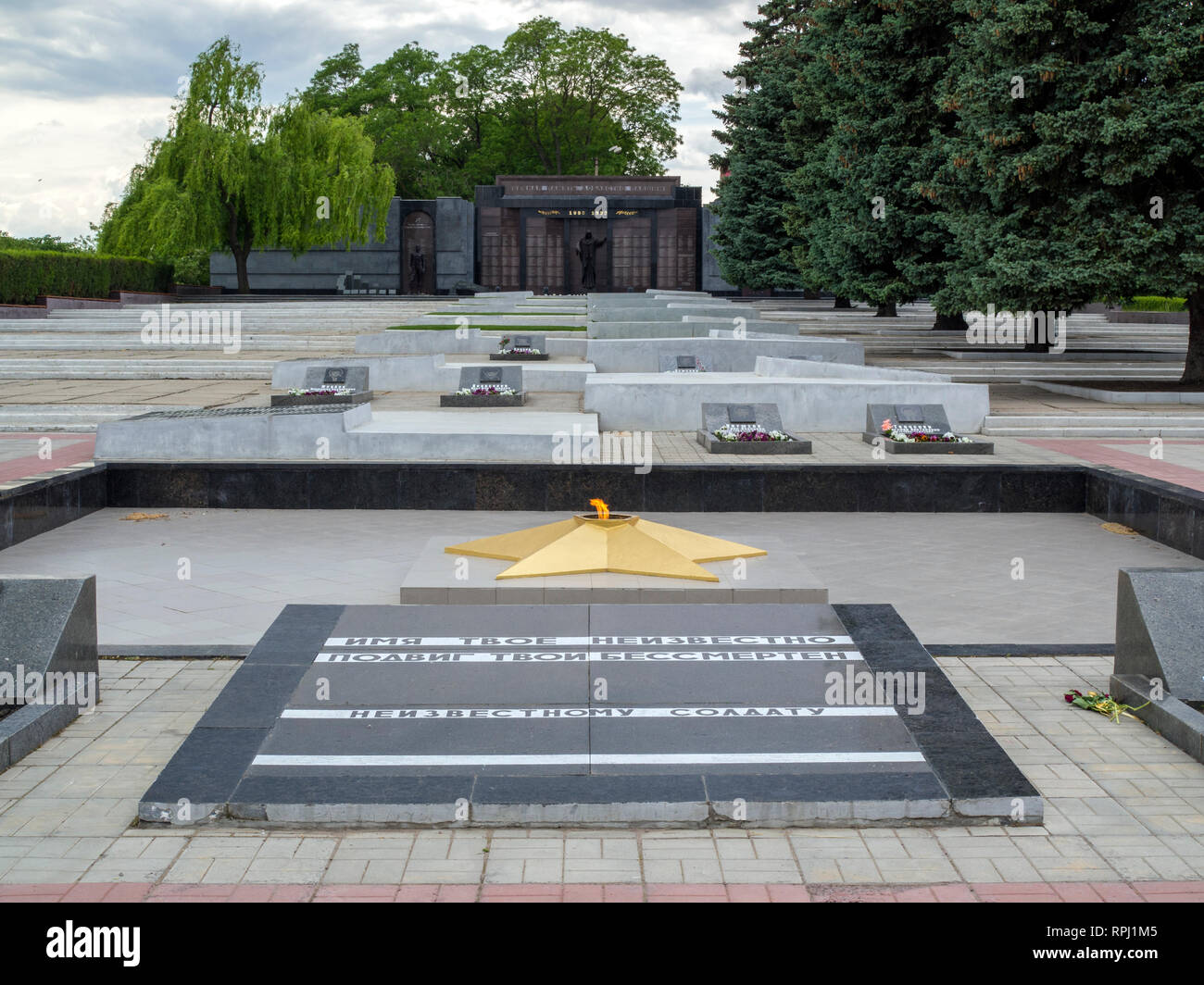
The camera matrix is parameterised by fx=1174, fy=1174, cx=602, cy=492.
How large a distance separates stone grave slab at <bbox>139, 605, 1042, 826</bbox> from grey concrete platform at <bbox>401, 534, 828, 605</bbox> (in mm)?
916

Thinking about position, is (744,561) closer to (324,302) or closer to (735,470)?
(735,470)

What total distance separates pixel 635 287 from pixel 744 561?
50.3 metres

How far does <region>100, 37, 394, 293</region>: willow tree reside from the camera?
1558 inches

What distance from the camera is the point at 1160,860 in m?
4.44

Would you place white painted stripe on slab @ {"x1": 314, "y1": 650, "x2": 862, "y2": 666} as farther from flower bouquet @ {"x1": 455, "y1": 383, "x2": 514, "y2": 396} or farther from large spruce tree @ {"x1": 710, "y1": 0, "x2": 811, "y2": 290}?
large spruce tree @ {"x1": 710, "y1": 0, "x2": 811, "y2": 290}

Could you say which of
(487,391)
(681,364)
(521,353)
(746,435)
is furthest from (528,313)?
(746,435)

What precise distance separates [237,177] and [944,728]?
129 ft

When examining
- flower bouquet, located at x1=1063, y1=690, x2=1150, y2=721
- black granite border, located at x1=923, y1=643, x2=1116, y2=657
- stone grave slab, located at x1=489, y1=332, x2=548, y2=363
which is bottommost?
flower bouquet, located at x1=1063, y1=690, x2=1150, y2=721

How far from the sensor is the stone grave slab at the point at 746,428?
45.4ft

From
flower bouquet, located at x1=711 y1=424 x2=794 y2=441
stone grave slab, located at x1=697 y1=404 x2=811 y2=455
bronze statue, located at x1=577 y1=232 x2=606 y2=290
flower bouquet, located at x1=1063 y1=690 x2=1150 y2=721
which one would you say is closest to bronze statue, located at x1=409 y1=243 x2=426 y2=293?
bronze statue, located at x1=577 y1=232 x2=606 y2=290

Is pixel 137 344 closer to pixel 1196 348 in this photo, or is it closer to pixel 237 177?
pixel 237 177

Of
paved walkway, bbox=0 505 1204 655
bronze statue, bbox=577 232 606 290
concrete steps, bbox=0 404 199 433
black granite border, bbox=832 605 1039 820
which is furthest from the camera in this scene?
bronze statue, bbox=577 232 606 290

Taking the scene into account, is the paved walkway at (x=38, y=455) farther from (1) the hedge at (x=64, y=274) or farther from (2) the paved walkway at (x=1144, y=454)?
(1) the hedge at (x=64, y=274)
